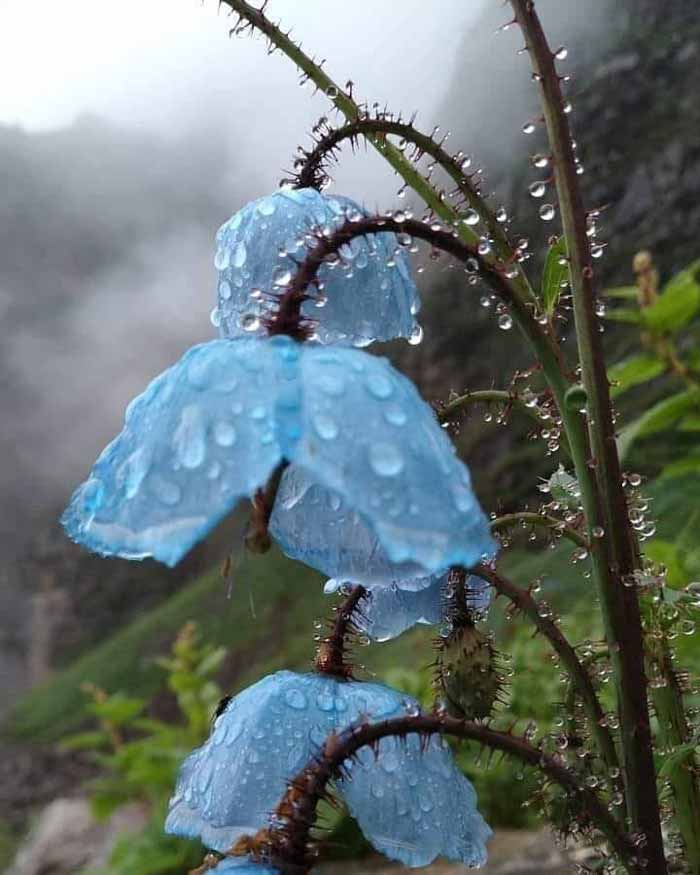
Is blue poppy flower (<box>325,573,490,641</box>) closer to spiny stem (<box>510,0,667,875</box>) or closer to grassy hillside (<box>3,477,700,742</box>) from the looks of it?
spiny stem (<box>510,0,667,875</box>)

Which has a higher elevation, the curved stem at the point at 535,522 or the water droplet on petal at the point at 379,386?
the curved stem at the point at 535,522

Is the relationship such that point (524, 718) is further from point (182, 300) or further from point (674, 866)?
point (182, 300)

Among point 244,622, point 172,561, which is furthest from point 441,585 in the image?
point 244,622

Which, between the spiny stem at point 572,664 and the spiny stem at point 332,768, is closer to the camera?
the spiny stem at point 332,768

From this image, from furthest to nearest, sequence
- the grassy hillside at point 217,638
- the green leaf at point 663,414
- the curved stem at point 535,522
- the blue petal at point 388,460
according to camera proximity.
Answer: the grassy hillside at point 217,638 < the curved stem at point 535,522 < the green leaf at point 663,414 < the blue petal at point 388,460

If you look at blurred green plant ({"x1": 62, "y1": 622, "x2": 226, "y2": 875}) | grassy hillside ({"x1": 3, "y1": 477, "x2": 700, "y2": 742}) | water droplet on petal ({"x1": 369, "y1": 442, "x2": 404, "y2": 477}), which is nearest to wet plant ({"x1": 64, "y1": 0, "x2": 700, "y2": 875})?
water droplet on petal ({"x1": 369, "y1": 442, "x2": 404, "y2": 477})

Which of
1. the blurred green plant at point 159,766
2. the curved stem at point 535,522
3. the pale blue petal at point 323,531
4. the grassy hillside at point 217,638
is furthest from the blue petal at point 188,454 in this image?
the grassy hillside at point 217,638

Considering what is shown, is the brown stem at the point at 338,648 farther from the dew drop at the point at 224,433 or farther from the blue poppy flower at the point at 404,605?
the dew drop at the point at 224,433
